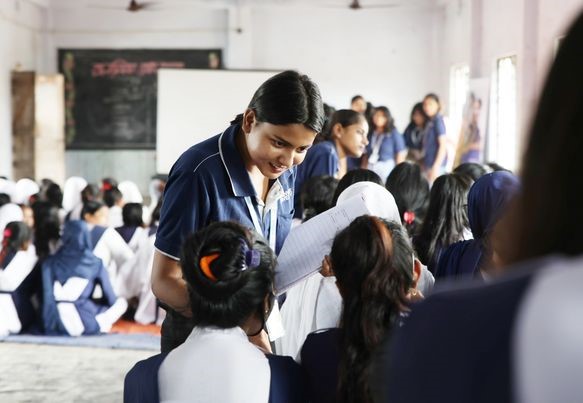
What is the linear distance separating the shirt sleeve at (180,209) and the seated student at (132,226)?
4255 millimetres

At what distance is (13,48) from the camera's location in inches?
448

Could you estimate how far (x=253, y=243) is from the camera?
6.02 ft

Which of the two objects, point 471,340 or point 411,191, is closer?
point 471,340

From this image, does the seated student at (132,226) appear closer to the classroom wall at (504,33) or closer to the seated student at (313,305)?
the classroom wall at (504,33)

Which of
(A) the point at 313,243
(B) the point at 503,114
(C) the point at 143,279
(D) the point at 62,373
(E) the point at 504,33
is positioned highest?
(E) the point at 504,33

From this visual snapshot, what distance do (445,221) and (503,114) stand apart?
230 inches

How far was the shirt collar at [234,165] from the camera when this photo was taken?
194 cm

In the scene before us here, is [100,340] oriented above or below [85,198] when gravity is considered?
below

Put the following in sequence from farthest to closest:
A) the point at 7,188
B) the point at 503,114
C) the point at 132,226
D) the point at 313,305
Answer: the point at 503,114 → the point at 7,188 → the point at 132,226 → the point at 313,305

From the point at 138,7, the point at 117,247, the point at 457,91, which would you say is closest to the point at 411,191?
the point at 117,247

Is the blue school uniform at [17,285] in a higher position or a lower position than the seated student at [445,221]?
lower

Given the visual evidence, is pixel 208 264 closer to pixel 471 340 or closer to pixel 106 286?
pixel 471 340

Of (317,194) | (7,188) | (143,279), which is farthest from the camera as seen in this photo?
(7,188)

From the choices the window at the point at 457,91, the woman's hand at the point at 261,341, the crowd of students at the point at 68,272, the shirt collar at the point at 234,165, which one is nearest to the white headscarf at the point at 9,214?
the crowd of students at the point at 68,272
